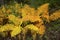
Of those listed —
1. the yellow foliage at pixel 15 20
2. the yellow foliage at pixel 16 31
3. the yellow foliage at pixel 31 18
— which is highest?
the yellow foliage at pixel 31 18

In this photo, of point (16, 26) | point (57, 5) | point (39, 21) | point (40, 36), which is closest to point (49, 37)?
point (40, 36)

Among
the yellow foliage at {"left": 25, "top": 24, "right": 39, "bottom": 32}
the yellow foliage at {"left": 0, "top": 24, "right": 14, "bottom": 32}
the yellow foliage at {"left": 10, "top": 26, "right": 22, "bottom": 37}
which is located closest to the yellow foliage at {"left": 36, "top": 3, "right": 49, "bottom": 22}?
the yellow foliage at {"left": 25, "top": 24, "right": 39, "bottom": 32}

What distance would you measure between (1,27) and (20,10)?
1.15 metres

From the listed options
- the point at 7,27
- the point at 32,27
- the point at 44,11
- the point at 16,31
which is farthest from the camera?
the point at 44,11

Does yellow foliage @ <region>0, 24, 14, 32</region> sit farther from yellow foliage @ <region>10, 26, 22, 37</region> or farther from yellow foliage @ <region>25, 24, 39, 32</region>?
yellow foliage @ <region>25, 24, 39, 32</region>

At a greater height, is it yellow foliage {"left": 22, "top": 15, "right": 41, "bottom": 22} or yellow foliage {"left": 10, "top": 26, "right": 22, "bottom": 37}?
yellow foliage {"left": 22, "top": 15, "right": 41, "bottom": 22}

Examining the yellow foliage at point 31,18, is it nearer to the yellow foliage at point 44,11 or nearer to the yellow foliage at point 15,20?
the yellow foliage at point 15,20

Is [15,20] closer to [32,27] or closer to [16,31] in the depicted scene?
[16,31]

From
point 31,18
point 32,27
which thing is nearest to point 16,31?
point 32,27

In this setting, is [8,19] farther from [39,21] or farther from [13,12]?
[39,21]

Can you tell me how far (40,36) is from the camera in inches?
310

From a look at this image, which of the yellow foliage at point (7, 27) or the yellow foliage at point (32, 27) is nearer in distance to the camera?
the yellow foliage at point (32, 27)

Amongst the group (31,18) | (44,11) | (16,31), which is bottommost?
(16,31)

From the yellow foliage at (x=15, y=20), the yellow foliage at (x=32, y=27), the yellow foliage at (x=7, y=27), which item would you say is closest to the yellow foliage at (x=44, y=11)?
the yellow foliage at (x=32, y=27)
